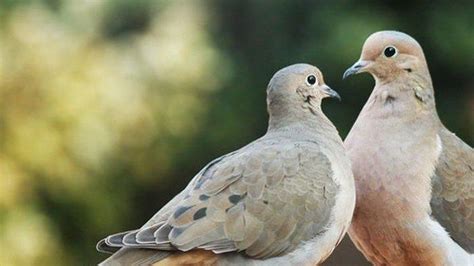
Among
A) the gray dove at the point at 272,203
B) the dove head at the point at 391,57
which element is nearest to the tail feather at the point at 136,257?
the gray dove at the point at 272,203

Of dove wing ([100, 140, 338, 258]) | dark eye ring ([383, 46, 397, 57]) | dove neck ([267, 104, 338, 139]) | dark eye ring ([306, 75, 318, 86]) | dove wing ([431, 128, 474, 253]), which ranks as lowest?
dove wing ([431, 128, 474, 253])

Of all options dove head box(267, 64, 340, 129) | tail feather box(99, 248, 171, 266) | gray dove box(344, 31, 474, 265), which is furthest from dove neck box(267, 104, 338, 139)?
tail feather box(99, 248, 171, 266)

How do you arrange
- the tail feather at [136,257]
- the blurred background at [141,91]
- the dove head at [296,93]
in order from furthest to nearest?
1. the blurred background at [141,91]
2. the dove head at [296,93]
3. the tail feather at [136,257]

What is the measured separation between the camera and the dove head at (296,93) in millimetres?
2773

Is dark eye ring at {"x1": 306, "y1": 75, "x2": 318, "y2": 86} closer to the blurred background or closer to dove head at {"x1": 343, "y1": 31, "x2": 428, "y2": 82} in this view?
dove head at {"x1": 343, "y1": 31, "x2": 428, "y2": 82}

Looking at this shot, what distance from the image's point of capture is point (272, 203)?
2.64m

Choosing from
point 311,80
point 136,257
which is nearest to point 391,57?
point 311,80

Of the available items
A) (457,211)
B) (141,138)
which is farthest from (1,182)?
(457,211)

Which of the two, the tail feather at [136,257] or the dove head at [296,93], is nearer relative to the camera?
the tail feather at [136,257]

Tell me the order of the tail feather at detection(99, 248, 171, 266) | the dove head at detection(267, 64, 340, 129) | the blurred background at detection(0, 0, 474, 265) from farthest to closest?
the blurred background at detection(0, 0, 474, 265)
the dove head at detection(267, 64, 340, 129)
the tail feather at detection(99, 248, 171, 266)

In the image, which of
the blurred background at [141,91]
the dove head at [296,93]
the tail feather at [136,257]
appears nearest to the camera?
the tail feather at [136,257]

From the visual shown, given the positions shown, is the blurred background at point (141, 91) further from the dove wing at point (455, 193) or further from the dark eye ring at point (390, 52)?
the dark eye ring at point (390, 52)

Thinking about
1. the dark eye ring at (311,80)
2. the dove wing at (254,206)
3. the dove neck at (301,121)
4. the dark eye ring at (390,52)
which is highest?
the dark eye ring at (311,80)

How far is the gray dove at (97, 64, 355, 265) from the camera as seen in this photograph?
2543 millimetres
